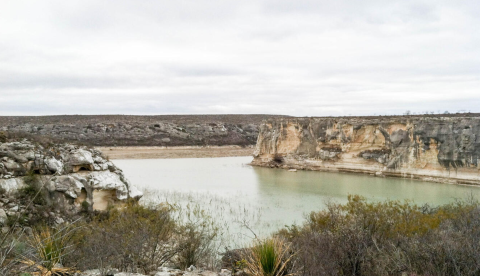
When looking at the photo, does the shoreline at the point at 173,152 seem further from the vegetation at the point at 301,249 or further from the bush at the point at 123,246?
the vegetation at the point at 301,249

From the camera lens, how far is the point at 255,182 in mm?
26688

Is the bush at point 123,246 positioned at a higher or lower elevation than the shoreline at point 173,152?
higher

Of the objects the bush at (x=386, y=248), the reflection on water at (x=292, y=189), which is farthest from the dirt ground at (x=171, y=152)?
the bush at (x=386, y=248)

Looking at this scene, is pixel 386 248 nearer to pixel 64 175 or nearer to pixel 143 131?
pixel 64 175

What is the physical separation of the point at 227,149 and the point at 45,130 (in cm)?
2897

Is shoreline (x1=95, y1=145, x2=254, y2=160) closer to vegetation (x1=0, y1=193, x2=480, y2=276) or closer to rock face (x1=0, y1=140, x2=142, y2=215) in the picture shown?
rock face (x1=0, y1=140, x2=142, y2=215)

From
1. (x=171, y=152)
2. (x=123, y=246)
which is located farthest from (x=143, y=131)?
(x=123, y=246)

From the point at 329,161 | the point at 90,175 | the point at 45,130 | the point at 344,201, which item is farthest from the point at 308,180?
the point at 45,130

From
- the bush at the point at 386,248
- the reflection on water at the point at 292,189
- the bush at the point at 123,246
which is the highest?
the bush at the point at 386,248

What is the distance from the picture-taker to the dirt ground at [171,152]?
48.5 meters

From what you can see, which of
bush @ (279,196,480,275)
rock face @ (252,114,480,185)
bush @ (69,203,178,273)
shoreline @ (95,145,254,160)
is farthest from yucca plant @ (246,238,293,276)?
shoreline @ (95,145,254,160)

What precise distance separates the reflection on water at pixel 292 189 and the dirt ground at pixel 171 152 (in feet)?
57.2

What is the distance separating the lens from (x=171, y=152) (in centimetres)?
5372

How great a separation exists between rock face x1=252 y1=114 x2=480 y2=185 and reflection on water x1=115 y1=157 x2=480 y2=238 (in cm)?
146
